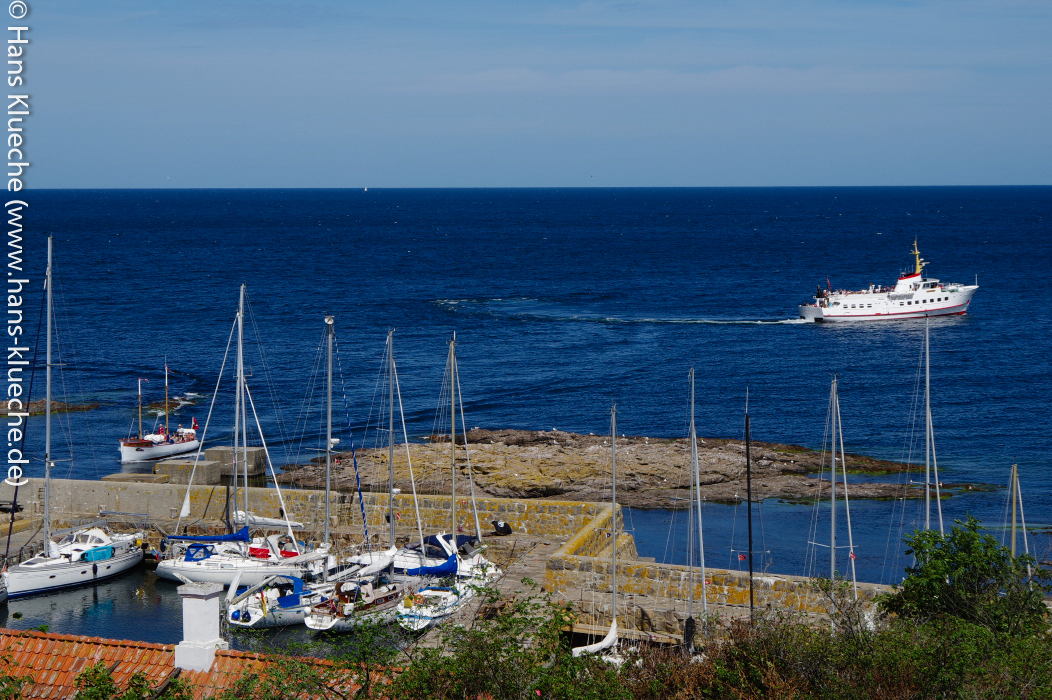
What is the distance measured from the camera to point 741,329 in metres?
83.9

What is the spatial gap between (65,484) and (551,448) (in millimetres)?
20707

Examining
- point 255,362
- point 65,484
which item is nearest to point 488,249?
point 255,362

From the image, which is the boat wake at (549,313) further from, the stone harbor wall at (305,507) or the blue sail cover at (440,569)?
the blue sail cover at (440,569)

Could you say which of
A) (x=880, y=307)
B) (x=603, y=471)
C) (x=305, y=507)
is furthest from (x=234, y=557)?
(x=880, y=307)

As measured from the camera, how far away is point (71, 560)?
3034 centimetres

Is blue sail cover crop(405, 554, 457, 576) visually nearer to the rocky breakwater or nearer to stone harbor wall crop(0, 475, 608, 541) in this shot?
stone harbor wall crop(0, 475, 608, 541)

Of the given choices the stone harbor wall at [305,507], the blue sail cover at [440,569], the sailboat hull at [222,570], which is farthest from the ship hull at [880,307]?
the sailboat hull at [222,570]

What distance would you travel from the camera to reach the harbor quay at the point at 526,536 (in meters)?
23.0

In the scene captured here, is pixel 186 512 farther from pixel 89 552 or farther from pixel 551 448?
pixel 551 448

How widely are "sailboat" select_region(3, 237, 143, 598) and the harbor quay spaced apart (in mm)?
1039

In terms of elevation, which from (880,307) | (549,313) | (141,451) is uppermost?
(880,307)

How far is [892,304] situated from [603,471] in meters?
51.7

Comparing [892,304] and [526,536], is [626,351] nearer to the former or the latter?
[892,304]

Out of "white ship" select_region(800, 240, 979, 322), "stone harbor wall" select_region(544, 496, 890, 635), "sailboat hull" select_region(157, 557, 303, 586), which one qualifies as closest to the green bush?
"stone harbor wall" select_region(544, 496, 890, 635)
